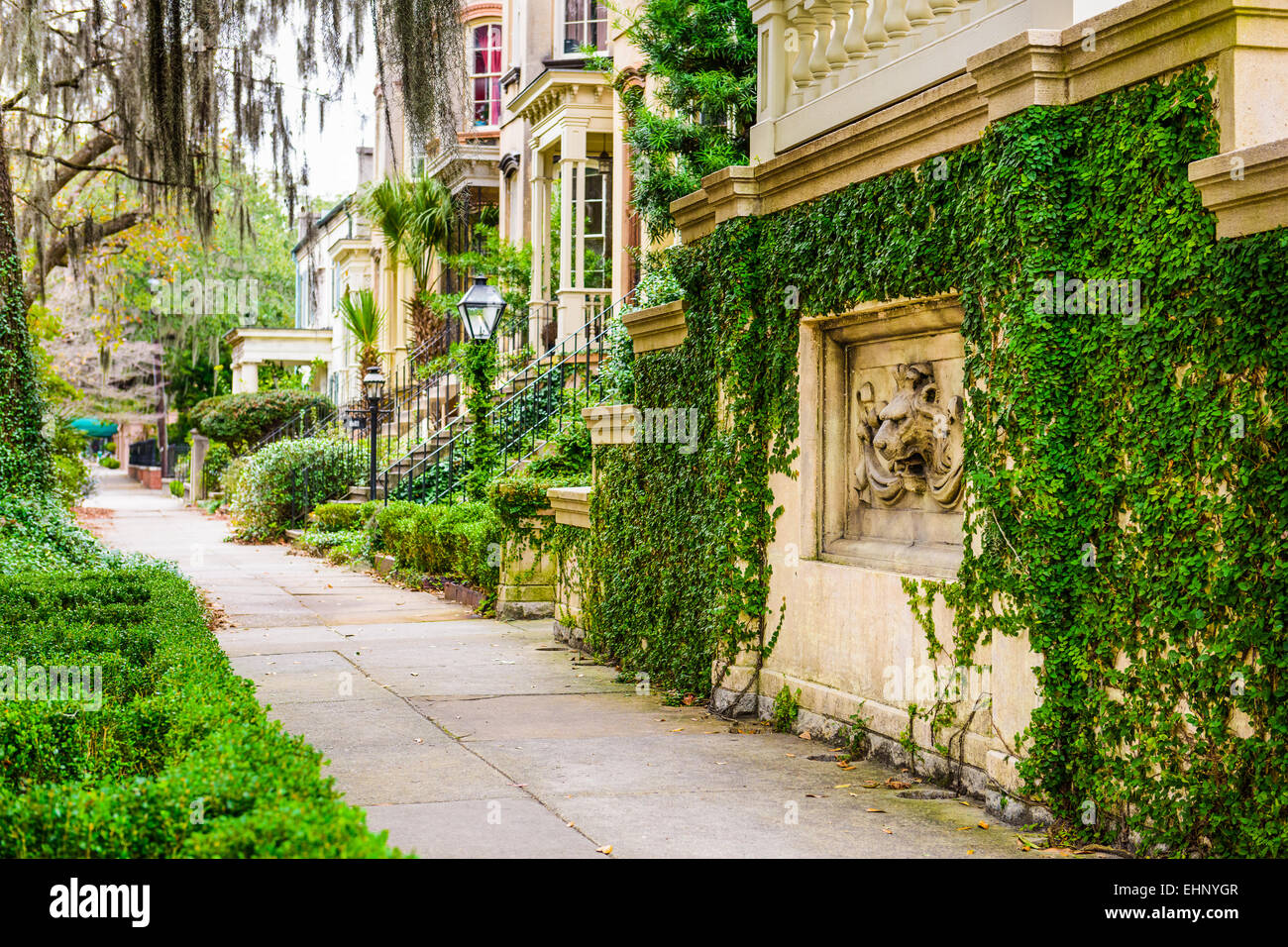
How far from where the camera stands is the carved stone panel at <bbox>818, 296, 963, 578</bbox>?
6.50 metres

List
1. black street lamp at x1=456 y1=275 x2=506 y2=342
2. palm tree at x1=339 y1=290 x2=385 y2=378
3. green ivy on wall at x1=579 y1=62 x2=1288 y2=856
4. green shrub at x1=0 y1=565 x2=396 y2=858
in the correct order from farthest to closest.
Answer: palm tree at x1=339 y1=290 x2=385 y2=378
black street lamp at x1=456 y1=275 x2=506 y2=342
green ivy on wall at x1=579 y1=62 x2=1288 y2=856
green shrub at x1=0 y1=565 x2=396 y2=858

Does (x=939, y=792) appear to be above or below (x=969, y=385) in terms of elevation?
below

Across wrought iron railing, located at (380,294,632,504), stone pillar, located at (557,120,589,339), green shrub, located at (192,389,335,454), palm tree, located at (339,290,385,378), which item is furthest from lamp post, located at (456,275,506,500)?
green shrub, located at (192,389,335,454)

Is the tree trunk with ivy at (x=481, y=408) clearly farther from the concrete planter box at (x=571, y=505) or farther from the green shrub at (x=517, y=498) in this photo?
the concrete planter box at (x=571, y=505)

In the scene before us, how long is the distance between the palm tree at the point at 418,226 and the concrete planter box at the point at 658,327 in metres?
17.4

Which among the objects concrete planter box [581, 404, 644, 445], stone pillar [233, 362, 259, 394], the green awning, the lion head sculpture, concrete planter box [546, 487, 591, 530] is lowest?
concrete planter box [546, 487, 591, 530]

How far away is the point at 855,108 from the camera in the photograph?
23.9ft

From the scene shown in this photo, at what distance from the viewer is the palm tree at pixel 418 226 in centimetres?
2714

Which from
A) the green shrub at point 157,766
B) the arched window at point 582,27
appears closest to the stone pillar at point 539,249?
the arched window at point 582,27

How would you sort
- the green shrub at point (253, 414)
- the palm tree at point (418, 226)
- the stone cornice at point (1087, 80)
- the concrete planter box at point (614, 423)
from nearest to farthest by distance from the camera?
the stone cornice at point (1087, 80) → the concrete planter box at point (614, 423) → the palm tree at point (418, 226) → the green shrub at point (253, 414)

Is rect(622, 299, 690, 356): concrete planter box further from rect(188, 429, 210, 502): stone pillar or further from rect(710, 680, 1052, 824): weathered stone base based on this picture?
rect(188, 429, 210, 502): stone pillar
